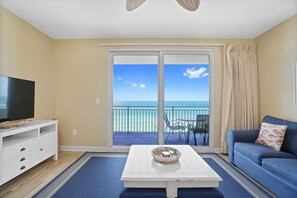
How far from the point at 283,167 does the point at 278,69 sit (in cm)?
185

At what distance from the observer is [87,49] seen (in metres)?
3.65

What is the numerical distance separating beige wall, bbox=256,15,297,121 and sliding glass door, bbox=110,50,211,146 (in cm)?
102

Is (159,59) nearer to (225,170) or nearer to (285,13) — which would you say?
(285,13)

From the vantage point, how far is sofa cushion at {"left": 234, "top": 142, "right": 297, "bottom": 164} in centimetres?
216

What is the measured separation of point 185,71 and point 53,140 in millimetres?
3561

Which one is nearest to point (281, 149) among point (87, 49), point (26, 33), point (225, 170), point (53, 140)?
point (225, 170)

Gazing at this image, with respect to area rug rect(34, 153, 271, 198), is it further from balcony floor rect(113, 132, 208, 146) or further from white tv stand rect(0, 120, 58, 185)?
balcony floor rect(113, 132, 208, 146)

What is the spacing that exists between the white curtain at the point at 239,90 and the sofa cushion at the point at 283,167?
1.43 meters


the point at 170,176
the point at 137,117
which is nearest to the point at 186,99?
the point at 137,117

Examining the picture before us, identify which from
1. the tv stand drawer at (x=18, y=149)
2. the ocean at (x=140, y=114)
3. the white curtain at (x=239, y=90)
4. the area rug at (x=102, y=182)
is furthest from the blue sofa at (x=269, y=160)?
the tv stand drawer at (x=18, y=149)

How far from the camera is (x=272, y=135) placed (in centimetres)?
249

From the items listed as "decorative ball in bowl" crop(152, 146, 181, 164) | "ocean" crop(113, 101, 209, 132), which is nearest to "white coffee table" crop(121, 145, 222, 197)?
"decorative ball in bowl" crop(152, 146, 181, 164)

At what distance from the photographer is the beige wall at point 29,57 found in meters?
2.50

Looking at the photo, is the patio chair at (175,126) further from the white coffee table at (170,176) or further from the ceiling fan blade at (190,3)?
the ceiling fan blade at (190,3)
